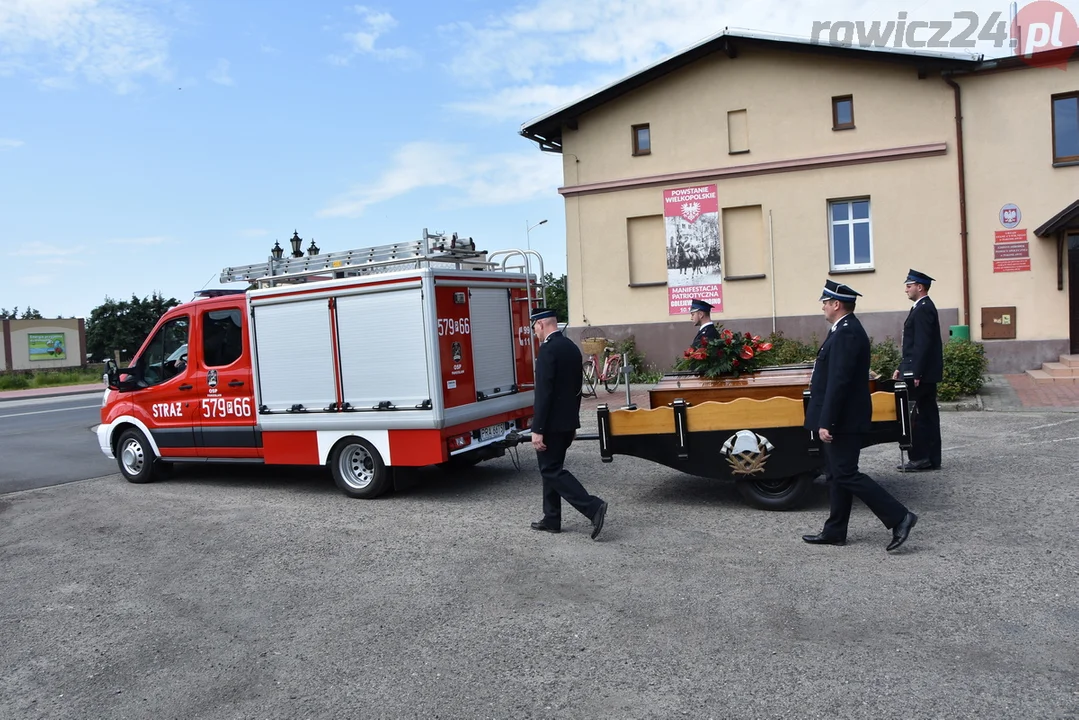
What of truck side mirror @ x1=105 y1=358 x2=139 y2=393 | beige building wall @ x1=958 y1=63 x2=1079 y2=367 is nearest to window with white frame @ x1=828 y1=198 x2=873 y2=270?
beige building wall @ x1=958 y1=63 x2=1079 y2=367

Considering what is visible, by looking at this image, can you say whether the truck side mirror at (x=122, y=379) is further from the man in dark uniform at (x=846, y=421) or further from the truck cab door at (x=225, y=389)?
the man in dark uniform at (x=846, y=421)

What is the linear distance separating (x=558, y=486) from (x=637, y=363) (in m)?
13.4

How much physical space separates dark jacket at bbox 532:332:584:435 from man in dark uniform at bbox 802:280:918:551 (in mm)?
1866

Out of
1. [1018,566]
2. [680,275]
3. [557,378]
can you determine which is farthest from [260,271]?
[680,275]

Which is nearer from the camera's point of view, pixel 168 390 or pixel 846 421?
pixel 846 421

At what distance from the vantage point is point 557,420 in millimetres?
6801

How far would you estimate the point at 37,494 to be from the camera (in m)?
10.2

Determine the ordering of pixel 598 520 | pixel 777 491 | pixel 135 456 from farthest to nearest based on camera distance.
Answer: pixel 135 456 < pixel 777 491 < pixel 598 520

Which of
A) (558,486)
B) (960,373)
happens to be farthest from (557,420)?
(960,373)

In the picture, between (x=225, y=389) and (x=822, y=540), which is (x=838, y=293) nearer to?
(x=822, y=540)

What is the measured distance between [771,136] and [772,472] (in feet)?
43.9

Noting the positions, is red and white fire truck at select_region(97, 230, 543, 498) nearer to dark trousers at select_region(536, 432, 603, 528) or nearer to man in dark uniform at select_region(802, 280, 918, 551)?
dark trousers at select_region(536, 432, 603, 528)

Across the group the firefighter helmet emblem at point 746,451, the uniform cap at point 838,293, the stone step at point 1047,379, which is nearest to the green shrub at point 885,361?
the stone step at point 1047,379

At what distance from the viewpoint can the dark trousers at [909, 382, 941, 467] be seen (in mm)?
8633
